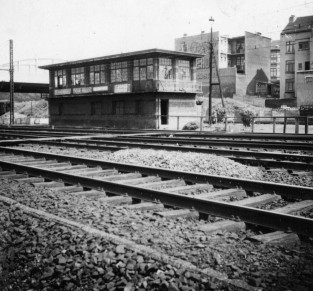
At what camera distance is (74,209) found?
5.77 metres

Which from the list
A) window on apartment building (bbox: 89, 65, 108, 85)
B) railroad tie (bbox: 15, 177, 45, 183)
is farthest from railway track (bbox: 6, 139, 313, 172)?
window on apartment building (bbox: 89, 65, 108, 85)

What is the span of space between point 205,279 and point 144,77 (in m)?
34.2

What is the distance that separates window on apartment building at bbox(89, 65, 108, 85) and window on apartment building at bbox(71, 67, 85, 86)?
138cm

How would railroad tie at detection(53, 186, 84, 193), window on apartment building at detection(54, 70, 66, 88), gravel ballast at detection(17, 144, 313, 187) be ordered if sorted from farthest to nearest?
window on apartment building at detection(54, 70, 66, 88) → gravel ballast at detection(17, 144, 313, 187) → railroad tie at detection(53, 186, 84, 193)

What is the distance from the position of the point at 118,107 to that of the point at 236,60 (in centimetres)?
4034

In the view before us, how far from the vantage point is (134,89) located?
36562 millimetres

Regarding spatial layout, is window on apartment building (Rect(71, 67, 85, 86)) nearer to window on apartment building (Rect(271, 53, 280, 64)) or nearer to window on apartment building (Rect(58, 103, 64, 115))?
Result: window on apartment building (Rect(58, 103, 64, 115))

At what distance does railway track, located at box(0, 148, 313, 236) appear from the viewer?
→ 473 centimetres

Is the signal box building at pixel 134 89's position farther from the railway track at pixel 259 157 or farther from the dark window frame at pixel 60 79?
the railway track at pixel 259 157

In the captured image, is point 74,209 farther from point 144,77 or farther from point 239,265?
point 144,77

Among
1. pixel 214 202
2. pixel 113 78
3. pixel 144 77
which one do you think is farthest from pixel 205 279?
pixel 113 78

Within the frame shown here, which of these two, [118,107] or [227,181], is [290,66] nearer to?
[118,107]

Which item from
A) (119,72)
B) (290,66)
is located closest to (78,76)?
(119,72)

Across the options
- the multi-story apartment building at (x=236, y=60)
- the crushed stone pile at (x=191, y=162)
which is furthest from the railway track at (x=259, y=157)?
the multi-story apartment building at (x=236, y=60)
